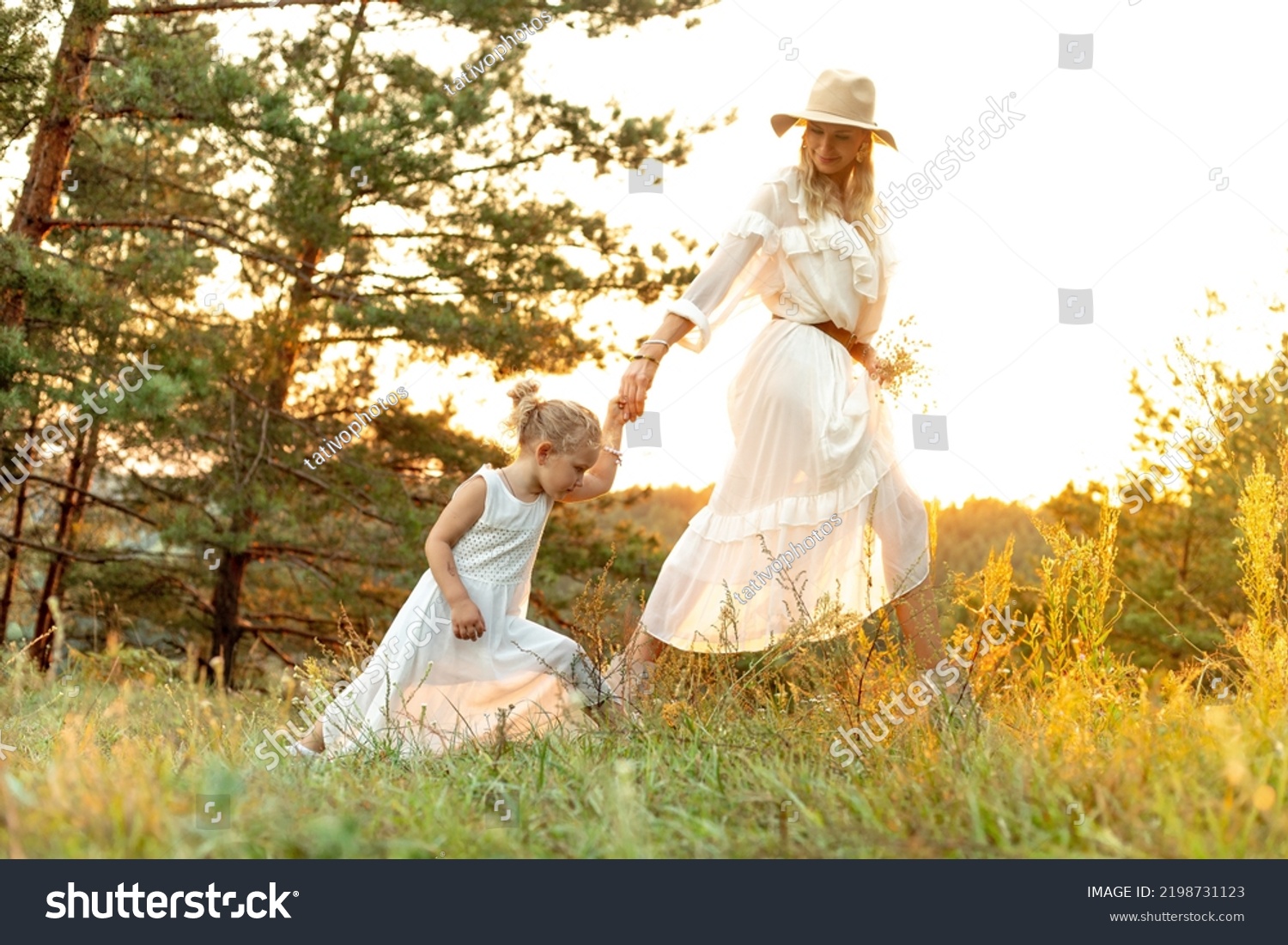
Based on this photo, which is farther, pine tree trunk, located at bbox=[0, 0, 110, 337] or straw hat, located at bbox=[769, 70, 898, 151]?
pine tree trunk, located at bbox=[0, 0, 110, 337]

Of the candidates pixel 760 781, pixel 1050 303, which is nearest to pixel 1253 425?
pixel 1050 303

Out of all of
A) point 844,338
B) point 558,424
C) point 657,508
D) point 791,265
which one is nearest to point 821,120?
point 791,265

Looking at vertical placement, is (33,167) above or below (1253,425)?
above

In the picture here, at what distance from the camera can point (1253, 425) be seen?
1030 cm

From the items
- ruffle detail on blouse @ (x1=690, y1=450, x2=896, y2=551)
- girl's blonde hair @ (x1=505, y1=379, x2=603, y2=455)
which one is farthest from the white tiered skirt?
girl's blonde hair @ (x1=505, y1=379, x2=603, y2=455)

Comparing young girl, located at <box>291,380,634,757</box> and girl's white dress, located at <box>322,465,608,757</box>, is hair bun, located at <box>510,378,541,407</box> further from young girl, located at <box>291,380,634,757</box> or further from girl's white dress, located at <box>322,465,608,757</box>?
girl's white dress, located at <box>322,465,608,757</box>

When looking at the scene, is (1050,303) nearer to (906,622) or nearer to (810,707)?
(906,622)

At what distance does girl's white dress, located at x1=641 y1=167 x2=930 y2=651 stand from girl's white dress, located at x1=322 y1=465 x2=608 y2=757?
36 cm

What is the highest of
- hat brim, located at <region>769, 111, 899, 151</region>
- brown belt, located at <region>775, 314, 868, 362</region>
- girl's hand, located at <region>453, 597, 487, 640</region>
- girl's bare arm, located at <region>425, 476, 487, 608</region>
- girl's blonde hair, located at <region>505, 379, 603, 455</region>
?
hat brim, located at <region>769, 111, 899, 151</region>

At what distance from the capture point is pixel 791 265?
3.58 m

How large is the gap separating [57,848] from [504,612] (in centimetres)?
172

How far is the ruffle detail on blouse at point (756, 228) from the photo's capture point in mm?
3523

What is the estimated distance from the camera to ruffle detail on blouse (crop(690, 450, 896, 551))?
3.49m

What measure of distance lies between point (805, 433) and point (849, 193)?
29.7 inches
